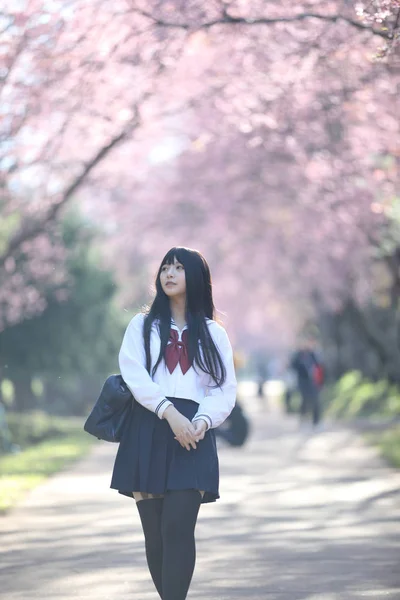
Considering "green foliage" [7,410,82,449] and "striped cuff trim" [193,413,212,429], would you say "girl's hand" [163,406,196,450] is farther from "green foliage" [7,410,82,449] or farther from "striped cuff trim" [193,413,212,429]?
"green foliage" [7,410,82,449]

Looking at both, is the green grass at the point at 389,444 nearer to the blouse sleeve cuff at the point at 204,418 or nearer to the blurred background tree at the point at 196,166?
the blurred background tree at the point at 196,166

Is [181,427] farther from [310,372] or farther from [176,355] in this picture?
[310,372]

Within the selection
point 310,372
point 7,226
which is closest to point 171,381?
point 7,226

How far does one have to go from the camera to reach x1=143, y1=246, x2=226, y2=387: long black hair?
585 cm

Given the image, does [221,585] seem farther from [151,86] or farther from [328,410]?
[328,410]

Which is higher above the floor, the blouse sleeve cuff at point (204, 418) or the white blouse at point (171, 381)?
the white blouse at point (171, 381)

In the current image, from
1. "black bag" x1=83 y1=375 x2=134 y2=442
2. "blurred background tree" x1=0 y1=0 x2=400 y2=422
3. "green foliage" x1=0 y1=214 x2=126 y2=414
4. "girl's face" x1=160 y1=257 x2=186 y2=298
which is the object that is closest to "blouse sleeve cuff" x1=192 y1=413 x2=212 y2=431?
"black bag" x1=83 y1=375 x2=134 y2=442

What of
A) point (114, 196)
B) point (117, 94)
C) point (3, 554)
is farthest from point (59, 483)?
point (114, 196)

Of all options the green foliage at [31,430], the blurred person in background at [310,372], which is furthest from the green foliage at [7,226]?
the blurred person in background at [310,372]

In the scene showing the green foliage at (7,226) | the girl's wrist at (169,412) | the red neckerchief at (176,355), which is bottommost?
the green foliage at (7,226)

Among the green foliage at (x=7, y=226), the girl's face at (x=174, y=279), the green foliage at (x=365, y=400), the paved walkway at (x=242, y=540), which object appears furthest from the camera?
the green foliage at (x=365, y=400)

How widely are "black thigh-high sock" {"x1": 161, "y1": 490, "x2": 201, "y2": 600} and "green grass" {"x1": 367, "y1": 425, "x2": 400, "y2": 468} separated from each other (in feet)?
34.7

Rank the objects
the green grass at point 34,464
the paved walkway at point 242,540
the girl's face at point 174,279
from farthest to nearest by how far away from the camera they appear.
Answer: the green grass at point 34,464, the paved walkway at point 242,540, the girl's face at point 174,279

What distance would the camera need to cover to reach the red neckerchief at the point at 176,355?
5.84 meters
